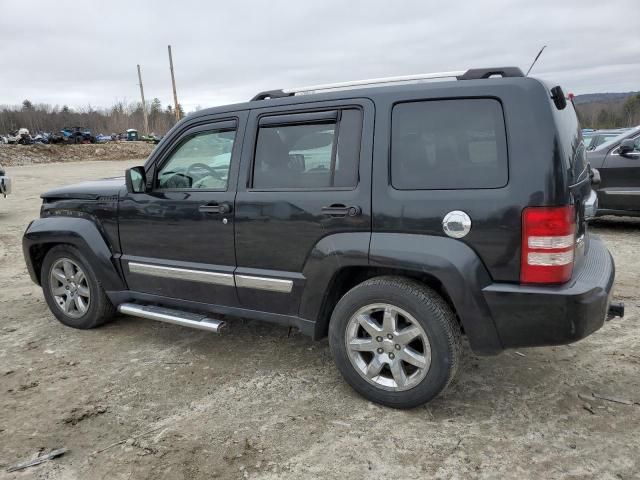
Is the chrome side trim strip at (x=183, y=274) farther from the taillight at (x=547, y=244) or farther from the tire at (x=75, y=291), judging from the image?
the taillight at (x=547, y=244)

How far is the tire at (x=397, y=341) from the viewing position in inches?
113

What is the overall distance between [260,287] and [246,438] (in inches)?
39.1

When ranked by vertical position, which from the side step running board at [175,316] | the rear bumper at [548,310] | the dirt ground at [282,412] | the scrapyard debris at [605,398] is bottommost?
the scrapyard debris at [605,398]

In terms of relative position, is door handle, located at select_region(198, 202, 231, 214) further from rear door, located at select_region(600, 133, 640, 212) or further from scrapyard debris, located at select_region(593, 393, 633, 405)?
rear door, located at select_region(600, 133, 640, 212)

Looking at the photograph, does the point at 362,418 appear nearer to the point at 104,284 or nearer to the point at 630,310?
the point at 104,284

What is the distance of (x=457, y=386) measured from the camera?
11.0 ft

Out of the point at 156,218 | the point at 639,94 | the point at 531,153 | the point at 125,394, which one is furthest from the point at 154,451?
the point at 639,94

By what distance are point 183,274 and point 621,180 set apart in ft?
21.8

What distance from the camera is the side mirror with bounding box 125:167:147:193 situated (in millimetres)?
3859

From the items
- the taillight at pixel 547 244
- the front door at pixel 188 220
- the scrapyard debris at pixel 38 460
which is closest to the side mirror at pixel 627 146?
the taillight at pixel 547 244

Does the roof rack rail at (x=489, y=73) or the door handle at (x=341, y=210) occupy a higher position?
the roof rack rail at (x=489, y=73)

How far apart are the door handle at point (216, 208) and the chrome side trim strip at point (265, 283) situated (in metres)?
0.47

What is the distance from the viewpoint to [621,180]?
24.4 ft

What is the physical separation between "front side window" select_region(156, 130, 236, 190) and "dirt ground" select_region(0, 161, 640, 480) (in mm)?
1311
